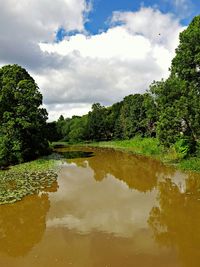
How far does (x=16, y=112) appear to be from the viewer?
3519 cm

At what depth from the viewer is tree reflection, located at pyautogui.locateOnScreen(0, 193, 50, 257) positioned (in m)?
12.4

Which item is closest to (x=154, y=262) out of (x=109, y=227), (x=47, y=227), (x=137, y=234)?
(x=137, y=234)

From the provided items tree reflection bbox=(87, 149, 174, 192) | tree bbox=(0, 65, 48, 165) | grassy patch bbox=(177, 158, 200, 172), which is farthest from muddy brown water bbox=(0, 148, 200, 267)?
tree bbox=(0, 65, 48, 165)

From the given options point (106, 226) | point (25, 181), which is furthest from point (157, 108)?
point (106, 226)

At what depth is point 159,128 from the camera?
94.9ft

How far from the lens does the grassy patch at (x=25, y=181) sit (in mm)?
19720

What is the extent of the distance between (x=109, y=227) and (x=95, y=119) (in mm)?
66350

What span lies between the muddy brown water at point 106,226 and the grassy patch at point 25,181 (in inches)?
32.9

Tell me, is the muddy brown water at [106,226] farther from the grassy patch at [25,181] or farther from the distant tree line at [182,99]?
the distant tree line at [182,99]

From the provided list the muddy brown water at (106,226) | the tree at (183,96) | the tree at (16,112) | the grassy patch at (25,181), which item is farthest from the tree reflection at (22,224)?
the tree at (16,112)

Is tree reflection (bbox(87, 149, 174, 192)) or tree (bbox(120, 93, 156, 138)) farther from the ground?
tree (bbox(120, 93, 156, 138))

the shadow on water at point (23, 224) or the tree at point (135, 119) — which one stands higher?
the tree at point (135, 119)

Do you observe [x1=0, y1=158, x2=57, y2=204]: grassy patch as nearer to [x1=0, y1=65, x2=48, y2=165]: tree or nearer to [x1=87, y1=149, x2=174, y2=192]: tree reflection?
[x1=0, y1=65, x2=48, y2=165]: tree

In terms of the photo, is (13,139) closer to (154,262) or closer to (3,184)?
(3,184)
